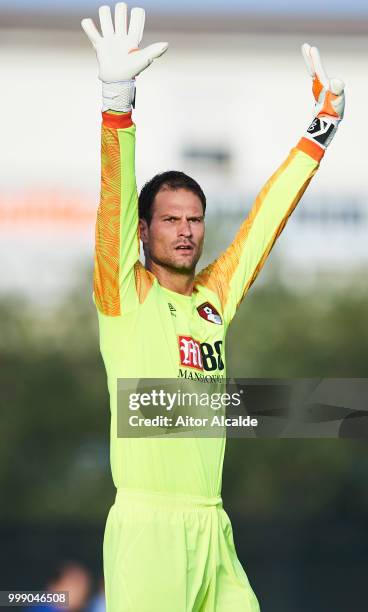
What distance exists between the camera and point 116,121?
341 cm

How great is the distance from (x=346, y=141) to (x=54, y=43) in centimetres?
405

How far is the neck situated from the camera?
371cm

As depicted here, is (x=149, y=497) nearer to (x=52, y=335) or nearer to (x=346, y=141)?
(x=52, y=335)

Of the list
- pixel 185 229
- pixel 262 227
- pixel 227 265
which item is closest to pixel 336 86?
pixel 262 227

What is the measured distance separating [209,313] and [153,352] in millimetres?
299

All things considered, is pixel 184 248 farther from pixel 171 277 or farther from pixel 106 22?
pixel 106 22

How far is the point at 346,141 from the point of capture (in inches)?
587

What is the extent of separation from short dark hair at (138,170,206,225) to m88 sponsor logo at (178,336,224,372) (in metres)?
0.41

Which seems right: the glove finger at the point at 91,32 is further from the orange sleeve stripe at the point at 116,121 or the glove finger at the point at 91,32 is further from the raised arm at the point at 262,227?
the raised arm at the point at 262,227

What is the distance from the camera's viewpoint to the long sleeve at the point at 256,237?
390cm

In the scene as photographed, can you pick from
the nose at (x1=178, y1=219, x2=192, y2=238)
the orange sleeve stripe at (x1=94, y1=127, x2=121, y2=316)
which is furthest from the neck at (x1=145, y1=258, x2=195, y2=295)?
the orange sleeve stripe at (x1=94, y1=127, x2=121, y2=316)

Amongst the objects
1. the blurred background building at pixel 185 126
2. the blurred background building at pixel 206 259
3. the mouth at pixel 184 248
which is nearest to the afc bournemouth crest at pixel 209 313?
the mouth at pixel 184 248

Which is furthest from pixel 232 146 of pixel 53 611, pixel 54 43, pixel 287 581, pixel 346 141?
pixel 53 611

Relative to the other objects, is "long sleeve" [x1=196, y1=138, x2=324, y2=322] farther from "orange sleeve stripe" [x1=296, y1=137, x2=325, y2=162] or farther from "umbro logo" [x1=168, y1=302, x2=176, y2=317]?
"umbro logo" [x1=168, y1=302, x2=176, y2=317]
